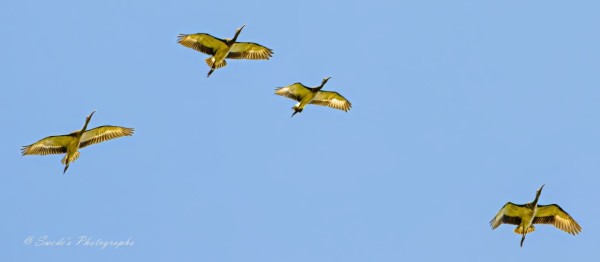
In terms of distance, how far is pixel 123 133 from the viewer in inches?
1350

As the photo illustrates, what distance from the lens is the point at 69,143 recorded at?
1312 inches

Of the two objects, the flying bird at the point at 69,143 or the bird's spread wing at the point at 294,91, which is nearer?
the flying bird at the point at 69,143

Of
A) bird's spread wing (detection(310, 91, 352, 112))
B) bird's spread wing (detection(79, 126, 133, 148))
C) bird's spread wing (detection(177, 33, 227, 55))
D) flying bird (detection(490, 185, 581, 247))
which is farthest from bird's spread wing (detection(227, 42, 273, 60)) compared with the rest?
flying bird (detection(490, 185, 581, 247))

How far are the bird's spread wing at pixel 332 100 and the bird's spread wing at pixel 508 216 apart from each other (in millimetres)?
8231

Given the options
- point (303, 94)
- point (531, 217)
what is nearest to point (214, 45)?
point (303, 94)

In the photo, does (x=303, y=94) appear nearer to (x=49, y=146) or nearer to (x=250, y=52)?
(x=250, y=52)

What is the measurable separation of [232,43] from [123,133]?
526 cm

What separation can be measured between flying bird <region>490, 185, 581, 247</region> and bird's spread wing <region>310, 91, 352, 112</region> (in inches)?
322

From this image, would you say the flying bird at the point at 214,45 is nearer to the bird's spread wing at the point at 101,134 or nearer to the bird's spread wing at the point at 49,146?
the bird's spread wing at the point at 101,134

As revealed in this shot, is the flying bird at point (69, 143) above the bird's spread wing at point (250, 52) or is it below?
below

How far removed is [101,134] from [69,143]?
1.27m

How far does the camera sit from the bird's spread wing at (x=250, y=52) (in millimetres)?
36906

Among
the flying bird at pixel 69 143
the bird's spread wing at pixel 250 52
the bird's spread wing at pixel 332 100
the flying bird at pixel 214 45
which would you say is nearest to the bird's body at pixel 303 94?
the bird's spread wing at pixel 332 100

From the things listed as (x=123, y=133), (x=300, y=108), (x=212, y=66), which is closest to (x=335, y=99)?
(x=300, y=108)
